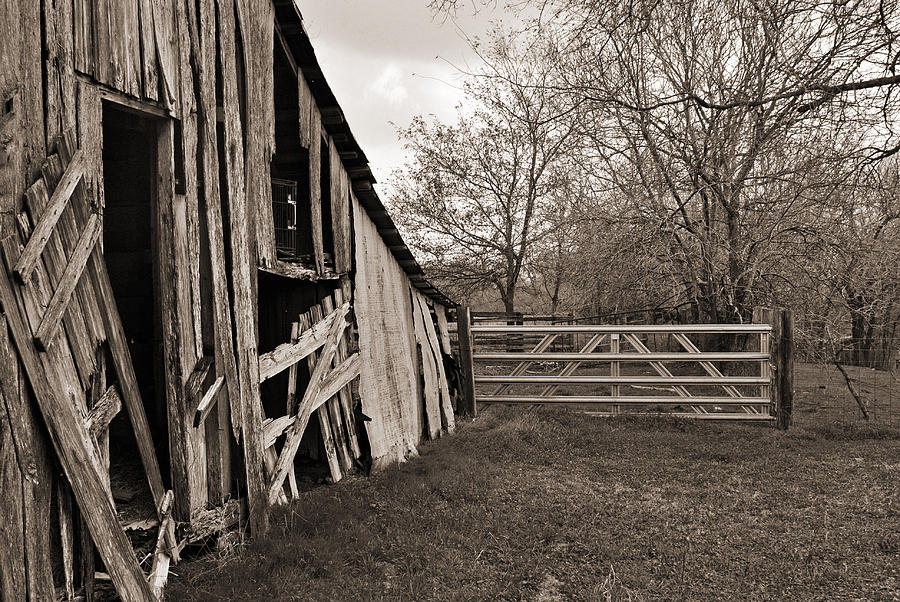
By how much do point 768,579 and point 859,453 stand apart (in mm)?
4727

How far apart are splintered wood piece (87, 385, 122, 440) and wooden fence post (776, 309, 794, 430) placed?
9050 mm

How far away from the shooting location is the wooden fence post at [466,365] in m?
11.1

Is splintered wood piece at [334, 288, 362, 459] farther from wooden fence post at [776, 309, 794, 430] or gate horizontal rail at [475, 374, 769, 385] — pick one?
wooden fence post at [776, 309, 794, 430]

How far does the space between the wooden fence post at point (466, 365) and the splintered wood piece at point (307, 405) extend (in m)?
3.80

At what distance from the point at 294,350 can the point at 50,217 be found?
10.3 ft

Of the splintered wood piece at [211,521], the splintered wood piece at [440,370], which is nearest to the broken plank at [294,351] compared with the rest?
the splintered wood piece at [211,521]

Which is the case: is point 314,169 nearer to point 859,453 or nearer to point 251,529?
point 251,529

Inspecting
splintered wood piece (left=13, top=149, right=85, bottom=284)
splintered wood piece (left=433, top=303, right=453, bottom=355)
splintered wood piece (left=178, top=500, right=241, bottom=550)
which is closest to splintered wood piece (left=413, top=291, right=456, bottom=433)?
splintered wood piece (left=433, top=303, right=453, bottom=355)

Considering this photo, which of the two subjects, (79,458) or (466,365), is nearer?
(79,458)

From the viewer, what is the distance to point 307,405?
6.54m

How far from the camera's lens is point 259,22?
5.91 metres

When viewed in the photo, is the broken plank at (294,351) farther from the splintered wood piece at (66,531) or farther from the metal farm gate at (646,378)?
the metal farm gate at (646,378)

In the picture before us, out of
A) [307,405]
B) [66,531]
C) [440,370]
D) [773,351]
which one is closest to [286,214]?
[307,405]

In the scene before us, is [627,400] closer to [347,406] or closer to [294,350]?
[347,406]
